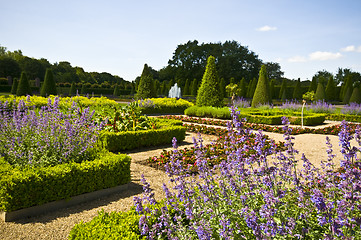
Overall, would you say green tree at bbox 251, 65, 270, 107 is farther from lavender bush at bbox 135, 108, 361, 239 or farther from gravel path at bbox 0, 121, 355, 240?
lavender bush at bbox 135, 108, 361, 239

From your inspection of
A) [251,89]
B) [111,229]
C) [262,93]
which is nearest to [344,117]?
[262,93]

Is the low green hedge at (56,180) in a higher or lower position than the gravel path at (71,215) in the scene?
higher

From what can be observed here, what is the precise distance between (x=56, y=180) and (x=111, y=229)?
6.02 ft

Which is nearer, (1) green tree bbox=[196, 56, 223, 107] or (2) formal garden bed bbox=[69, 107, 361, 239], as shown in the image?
(2) formal garden bed bbox=[69, 107, 361, 239]

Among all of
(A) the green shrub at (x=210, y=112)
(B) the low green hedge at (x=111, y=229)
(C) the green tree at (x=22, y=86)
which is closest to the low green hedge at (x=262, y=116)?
(A) the green shrub at (x=210, y=112)

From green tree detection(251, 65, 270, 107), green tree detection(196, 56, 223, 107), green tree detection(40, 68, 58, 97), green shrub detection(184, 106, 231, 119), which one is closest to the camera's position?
green shrub detection(184, 106, 231, 119)

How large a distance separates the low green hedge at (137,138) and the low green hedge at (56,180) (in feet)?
8.24

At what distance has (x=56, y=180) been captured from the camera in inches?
165

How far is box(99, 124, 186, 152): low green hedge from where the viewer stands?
7.55 m

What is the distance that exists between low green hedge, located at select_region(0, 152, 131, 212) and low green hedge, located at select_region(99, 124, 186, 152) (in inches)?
98.8

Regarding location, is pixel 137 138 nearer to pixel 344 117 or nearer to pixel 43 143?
pixel 43 143

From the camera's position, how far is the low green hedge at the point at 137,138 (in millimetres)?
7547

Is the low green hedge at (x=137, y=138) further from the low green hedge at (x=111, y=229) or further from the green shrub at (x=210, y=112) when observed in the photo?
the green shrub at (x=210, y=112)

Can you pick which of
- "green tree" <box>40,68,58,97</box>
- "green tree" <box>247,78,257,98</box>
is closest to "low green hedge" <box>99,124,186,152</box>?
"green tree" <box>40,68,58,97</box>
